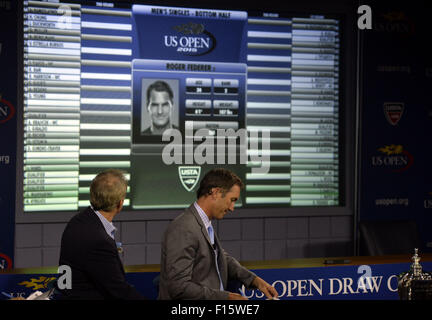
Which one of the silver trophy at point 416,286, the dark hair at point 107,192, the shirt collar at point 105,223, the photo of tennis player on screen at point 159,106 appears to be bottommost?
the silver trophy at point 416,286

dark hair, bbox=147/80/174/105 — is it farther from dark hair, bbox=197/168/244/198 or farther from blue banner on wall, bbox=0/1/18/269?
dark hair, bbox=197/168/244/198

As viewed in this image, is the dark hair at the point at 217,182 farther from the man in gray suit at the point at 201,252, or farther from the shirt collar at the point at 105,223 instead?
the shirt collar at the point at 105,223

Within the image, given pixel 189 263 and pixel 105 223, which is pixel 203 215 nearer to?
pixel 189 263

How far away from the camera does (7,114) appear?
13.9 feet

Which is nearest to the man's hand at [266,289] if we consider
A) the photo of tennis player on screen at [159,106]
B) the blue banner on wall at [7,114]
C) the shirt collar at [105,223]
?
the shirt collar at [105,223]

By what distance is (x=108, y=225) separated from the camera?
8.44 feet

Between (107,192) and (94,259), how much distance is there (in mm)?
335

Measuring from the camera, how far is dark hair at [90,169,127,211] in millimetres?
2564

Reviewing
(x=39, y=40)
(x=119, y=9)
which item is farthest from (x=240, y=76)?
(x=39, y=40)

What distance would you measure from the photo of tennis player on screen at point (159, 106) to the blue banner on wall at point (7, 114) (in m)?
1.02

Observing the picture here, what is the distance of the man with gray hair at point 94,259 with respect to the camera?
7.83ft

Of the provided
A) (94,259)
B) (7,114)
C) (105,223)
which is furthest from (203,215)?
(7,114)

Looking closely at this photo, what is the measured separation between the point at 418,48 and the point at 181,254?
3.49 meters

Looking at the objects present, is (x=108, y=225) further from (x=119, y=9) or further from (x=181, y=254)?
(x=119, y=9)
